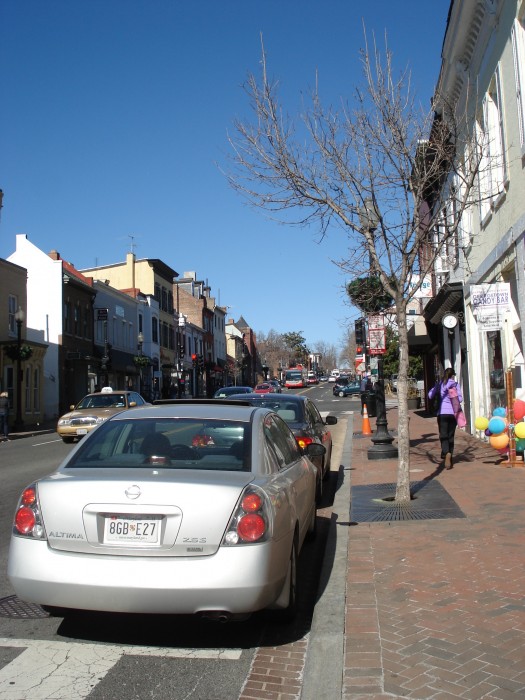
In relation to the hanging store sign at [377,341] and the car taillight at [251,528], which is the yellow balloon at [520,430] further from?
the car taillight at [251,528]

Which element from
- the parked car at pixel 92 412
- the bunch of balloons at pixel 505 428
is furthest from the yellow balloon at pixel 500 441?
the parked car at pixel 92 412

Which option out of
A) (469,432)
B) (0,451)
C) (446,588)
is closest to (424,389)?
(469,432)

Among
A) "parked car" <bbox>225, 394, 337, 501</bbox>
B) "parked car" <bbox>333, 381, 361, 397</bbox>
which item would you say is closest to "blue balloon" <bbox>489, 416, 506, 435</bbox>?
"parked car" <bbox>225, 394, 337, 501</bbox>

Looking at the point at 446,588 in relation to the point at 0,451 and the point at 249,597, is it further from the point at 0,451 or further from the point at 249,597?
the point at 0,451

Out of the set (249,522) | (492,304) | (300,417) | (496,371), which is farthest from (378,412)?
(249,522)

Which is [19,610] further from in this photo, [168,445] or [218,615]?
[218,615]

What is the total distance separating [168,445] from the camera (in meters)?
5.13

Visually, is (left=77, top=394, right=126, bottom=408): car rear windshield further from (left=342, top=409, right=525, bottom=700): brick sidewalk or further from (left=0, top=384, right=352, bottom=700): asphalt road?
(left=0, top=384, right=352, bottom=700): asphalt road

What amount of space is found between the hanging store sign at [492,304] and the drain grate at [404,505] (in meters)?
2.77

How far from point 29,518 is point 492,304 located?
849 cm

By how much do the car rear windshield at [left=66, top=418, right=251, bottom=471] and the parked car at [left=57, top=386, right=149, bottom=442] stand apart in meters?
14.5

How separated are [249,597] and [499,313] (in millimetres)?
8130

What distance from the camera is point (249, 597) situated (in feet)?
13.6

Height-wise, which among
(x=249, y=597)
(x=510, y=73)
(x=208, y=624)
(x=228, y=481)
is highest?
(x=510, y=73)
